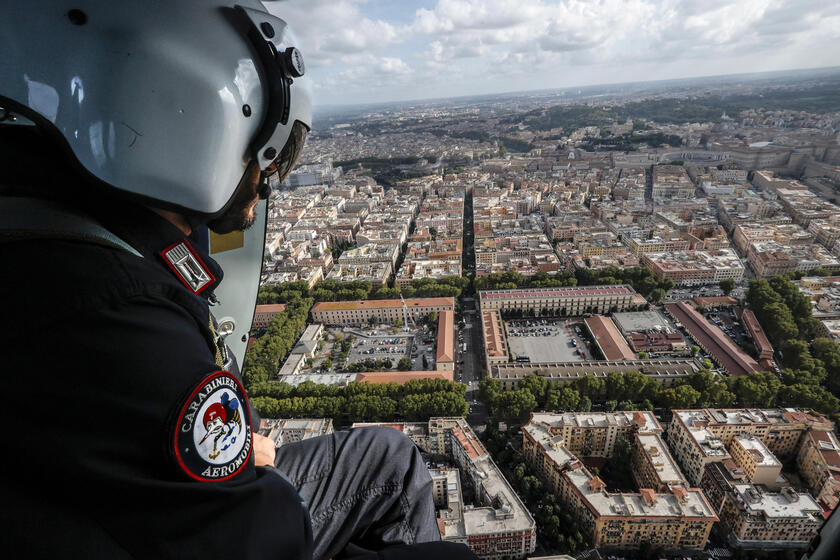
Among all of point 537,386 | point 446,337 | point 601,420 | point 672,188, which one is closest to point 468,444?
point 537,386

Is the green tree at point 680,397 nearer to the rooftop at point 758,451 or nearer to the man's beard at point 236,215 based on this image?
the rooftop at point 758,451

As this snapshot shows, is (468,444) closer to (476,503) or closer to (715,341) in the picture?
(476,503)

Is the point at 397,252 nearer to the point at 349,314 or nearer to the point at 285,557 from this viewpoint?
the point at 349,314

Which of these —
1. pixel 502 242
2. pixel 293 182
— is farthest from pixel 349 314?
pixel 293 182

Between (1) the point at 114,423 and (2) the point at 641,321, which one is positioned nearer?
(1) the point at 114,423

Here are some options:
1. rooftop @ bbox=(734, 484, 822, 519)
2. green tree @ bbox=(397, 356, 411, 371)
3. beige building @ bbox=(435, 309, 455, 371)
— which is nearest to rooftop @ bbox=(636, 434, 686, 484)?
rooftop @ bbox=(734, 484, 822, 519)

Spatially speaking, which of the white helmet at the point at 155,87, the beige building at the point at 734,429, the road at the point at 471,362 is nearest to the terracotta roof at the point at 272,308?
the road at the point at 471,362
